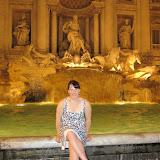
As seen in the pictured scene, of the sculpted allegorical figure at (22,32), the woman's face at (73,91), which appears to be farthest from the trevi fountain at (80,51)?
the woman's face at (73,91)

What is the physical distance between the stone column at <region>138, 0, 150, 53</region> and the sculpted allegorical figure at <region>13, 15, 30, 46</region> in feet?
31.6

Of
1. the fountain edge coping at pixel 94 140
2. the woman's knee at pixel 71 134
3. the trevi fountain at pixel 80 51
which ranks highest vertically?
the trevi fountain at pixel 80 51

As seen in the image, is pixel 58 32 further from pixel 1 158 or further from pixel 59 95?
pixel 1 158

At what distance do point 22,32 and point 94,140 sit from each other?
16.4m

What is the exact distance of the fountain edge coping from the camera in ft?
8.65

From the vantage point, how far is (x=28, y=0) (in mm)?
17812

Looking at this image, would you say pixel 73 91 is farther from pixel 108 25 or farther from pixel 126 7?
pixel 126 7

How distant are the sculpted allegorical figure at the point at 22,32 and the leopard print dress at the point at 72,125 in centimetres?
1599

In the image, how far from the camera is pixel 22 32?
58.4 feet

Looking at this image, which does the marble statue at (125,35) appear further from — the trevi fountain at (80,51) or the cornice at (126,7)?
the cornice at (126,7)

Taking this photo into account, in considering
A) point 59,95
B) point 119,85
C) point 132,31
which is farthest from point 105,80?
point 132,31

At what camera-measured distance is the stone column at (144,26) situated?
19.4 m

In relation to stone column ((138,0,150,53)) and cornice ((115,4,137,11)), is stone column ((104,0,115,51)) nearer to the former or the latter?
cornice ((115,4,137,11))

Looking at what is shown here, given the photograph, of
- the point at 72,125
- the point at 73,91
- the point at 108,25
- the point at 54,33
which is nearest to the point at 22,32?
the point at 54,33
